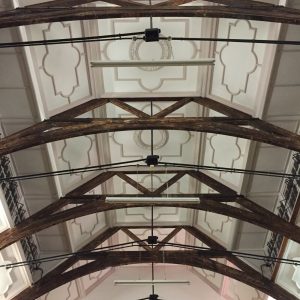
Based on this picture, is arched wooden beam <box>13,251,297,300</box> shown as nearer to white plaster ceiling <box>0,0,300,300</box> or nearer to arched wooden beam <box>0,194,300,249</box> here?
white plaster ceiling <box>0,0,300,300</box>

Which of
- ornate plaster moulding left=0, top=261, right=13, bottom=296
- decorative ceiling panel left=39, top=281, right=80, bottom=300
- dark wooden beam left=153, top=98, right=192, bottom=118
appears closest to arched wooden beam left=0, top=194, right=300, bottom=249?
ornate plaster moulding left=0, top=261, right=13, bottom=296

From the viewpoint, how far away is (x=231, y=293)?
11.9 meters

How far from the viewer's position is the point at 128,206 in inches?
Answer: 338

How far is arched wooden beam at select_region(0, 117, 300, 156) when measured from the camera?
6992mm

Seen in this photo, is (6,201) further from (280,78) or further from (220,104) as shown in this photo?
(280,78)

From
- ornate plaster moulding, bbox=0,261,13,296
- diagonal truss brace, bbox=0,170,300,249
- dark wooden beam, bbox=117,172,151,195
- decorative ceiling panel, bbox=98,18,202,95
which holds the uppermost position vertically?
decorative ceiling panel, bbox=98,18,202,95

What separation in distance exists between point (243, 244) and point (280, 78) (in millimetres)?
4817

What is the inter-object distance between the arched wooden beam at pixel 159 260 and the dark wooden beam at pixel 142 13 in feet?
19.8

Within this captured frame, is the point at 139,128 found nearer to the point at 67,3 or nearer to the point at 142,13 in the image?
the point at 142,13

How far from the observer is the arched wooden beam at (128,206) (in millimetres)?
8172

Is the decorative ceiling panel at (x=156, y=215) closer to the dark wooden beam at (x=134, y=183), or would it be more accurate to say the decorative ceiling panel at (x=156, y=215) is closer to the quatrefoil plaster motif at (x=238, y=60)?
the dark wooden beam at (x=134, y=183)

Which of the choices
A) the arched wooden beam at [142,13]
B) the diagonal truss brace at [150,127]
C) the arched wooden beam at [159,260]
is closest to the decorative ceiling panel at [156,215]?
the arched wooden beam at [159,260]

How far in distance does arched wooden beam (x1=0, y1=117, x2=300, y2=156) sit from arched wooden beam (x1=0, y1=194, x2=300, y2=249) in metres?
1.60

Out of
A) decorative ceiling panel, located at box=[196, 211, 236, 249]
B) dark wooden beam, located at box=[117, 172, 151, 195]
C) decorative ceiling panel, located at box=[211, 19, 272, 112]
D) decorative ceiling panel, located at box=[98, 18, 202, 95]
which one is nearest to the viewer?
decorative ceiling panel, located at box=[211, 19, 272, 112]
